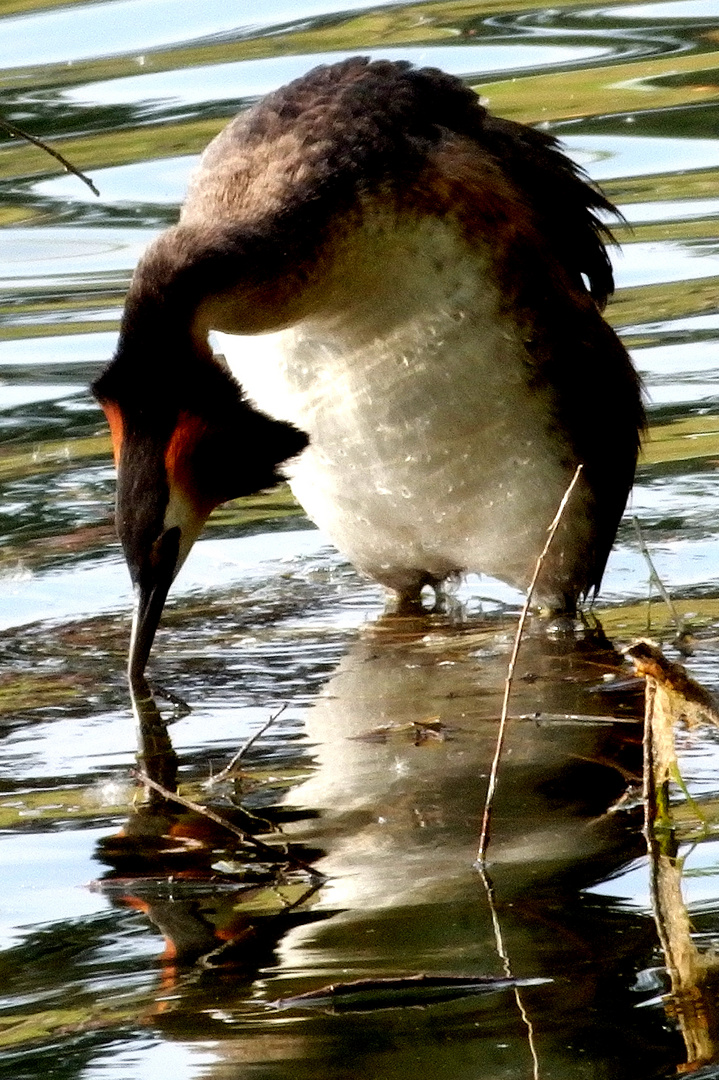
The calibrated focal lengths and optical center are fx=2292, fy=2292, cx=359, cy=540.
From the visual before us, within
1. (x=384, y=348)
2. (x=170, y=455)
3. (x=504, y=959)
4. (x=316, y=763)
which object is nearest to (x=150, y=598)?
(x=170, y=455)

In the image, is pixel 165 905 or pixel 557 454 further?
pixel 557 454

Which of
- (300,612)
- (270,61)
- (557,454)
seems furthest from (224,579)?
(270,61)

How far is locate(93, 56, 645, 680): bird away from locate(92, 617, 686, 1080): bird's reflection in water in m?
0.62

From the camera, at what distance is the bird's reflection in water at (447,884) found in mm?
3844

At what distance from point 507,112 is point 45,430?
5125 millimetres

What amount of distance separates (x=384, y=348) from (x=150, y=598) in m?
1.06

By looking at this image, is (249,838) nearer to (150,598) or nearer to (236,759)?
(236,759)

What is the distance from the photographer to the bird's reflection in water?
3.84 m

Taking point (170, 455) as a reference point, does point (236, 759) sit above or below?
below

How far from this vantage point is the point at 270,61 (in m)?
14.6

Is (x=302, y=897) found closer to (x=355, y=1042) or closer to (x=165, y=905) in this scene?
(x=165, y=905)

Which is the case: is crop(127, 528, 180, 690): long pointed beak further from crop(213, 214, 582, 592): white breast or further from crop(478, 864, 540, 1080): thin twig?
crop(478, 864, 540, 1080): thin twig

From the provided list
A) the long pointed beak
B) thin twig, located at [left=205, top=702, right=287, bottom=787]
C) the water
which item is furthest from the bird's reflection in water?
the long pointed beak

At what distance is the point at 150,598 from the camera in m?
6.32
